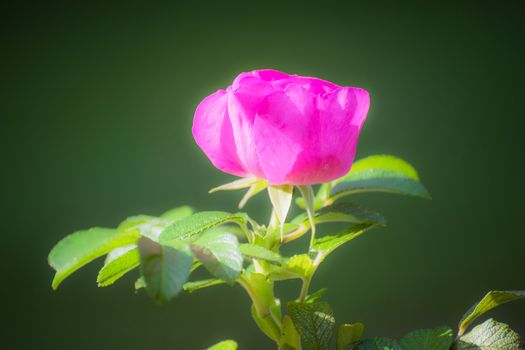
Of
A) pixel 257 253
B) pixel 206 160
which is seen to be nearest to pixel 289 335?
pixel 257 253

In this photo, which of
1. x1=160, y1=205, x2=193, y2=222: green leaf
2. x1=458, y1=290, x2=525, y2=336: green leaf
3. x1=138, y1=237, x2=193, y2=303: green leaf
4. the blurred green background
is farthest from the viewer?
the blurred green background

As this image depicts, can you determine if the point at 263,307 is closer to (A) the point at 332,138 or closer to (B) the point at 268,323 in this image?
(B) the point at 268,323

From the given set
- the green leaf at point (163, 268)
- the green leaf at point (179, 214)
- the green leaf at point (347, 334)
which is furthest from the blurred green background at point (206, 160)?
the green leaf at point (163, 268)

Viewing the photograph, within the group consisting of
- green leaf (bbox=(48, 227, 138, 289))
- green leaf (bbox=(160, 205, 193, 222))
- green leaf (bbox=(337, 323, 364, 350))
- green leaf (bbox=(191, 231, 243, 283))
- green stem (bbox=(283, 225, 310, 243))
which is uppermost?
green leaf (bbox=(48, 227, 138, 289))

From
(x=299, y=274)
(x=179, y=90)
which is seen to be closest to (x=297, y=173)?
(x=299, y=274)

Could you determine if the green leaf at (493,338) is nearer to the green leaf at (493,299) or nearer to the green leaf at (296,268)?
the green leaf at (493,299)

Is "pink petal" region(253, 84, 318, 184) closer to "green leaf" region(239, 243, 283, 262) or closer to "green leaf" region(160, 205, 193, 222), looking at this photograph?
"green leaf" region(239, 243, 283, 262)

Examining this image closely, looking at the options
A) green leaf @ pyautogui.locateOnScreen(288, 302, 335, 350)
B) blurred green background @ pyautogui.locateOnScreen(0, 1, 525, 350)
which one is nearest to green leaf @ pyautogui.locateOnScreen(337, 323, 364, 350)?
green leaf @ pyautogui.locateOnScreen(288, 302, 335, 350)
